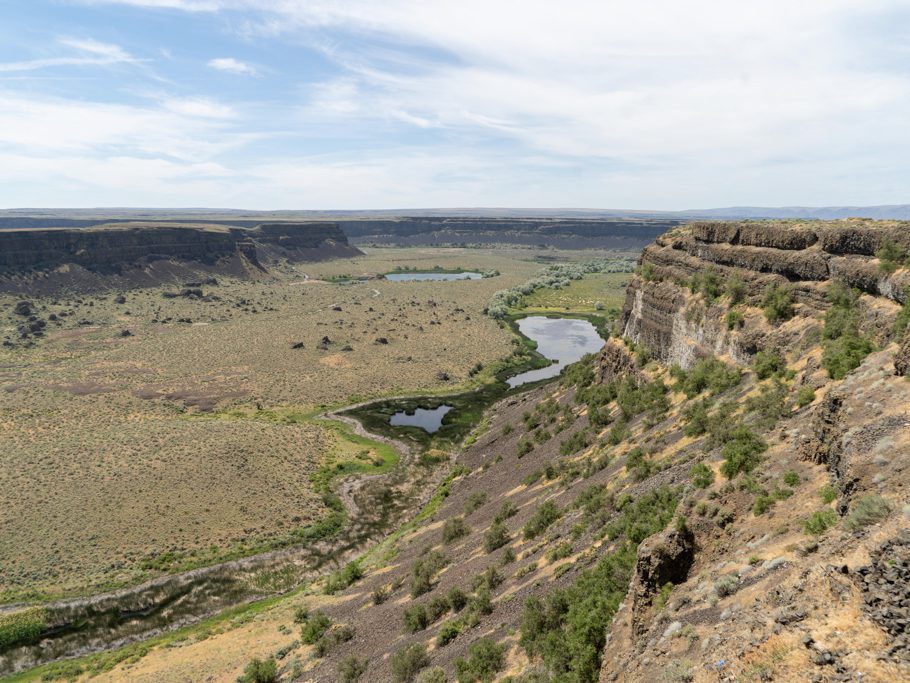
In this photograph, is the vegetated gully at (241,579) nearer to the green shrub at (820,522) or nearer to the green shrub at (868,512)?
the green shrub at (820,522)

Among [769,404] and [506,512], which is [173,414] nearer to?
[506,512]

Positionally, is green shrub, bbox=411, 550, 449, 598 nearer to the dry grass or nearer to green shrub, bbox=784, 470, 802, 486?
the dry grass

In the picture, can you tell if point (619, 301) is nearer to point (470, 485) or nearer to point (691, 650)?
point (470, 485)

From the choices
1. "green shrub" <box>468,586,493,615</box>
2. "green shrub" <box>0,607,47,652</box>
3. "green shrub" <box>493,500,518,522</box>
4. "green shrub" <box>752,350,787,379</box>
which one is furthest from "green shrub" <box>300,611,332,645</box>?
"green shrub" <box>752,350,787,379</box>

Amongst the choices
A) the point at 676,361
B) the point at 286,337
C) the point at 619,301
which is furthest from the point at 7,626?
the point at 619,301

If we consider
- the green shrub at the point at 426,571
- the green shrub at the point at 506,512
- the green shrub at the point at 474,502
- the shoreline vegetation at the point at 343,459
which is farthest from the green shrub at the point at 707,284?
the shoreline vegetation at the point at 343,459

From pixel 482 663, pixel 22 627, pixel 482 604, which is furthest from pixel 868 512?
pixel 22 627
